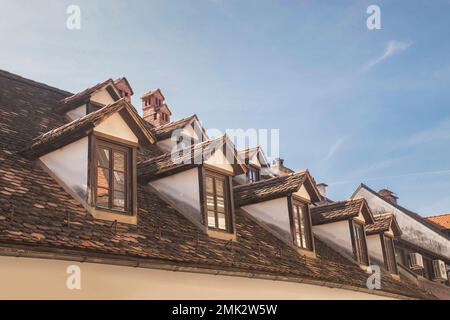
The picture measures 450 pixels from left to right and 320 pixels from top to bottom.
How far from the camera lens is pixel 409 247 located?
25.4 metres

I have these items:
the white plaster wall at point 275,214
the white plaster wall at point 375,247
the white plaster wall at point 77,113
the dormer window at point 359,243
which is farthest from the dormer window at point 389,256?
the white plaster wall at point 77,113

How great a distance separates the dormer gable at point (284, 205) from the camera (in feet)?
49.2

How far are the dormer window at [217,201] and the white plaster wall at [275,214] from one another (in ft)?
7.63

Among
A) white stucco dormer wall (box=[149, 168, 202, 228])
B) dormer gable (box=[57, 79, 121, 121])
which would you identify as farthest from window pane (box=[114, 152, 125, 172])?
dormer gable (box=[57, 79, 121, 121])

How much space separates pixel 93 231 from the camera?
9180mm

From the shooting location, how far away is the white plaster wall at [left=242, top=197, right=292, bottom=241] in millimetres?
14969

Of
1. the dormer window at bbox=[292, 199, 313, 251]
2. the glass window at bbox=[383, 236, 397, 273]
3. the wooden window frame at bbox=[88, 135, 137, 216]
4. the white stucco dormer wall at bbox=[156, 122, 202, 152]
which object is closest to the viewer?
the wooden window frame at bbox=[88, 135, 137, 216]

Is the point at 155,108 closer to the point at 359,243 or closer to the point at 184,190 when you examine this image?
the point at 359,243

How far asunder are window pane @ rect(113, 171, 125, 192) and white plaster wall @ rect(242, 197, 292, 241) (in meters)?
5.36

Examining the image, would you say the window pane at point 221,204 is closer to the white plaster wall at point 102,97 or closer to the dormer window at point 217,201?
the dormer window at point 217,201

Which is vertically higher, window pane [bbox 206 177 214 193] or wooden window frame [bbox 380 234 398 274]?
window pane [bbox 206 177 214 193]

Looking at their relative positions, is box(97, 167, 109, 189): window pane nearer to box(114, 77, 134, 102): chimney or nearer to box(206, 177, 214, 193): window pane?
box(206, 177, 214, 193): window pane
